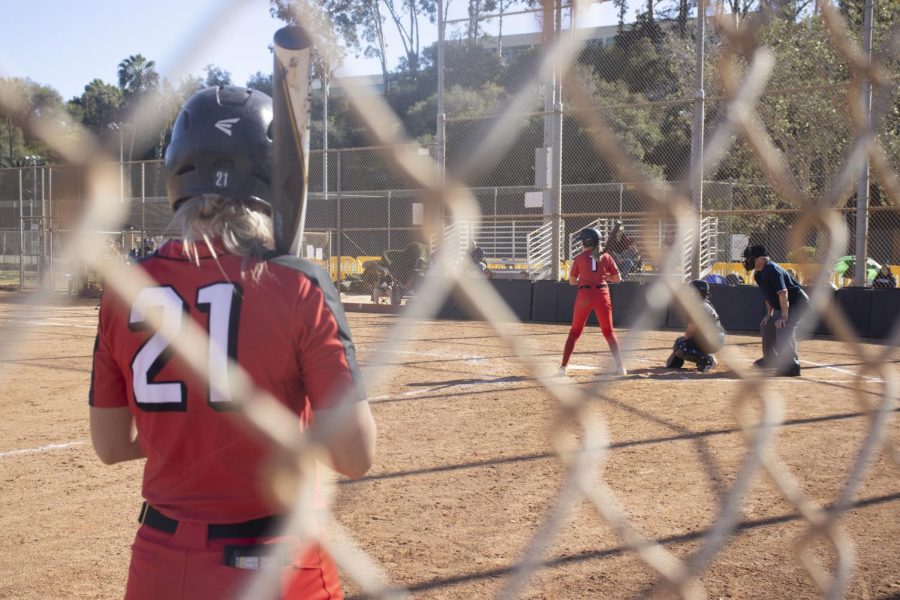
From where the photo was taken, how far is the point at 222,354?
69.2 inches

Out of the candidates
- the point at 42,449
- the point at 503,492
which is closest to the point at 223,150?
the point at 503,492

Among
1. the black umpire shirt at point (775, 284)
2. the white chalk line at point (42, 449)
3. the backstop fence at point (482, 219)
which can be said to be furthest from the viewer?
the backstop fence at point (482, 219)

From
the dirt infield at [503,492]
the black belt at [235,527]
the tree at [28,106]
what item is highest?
the tree at [28,106]

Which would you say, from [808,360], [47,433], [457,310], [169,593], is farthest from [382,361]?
[457,310]

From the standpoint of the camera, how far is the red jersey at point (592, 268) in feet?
35.4

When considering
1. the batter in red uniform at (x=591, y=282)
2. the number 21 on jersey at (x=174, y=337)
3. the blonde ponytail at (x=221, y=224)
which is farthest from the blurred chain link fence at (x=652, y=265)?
the batter in red uniform at (x=591, y=282)

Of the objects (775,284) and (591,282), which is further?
(591,282)

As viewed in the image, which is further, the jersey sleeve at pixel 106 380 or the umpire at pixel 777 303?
the umpire at pixel 777 303

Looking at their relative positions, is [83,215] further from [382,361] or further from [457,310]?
[457,310]

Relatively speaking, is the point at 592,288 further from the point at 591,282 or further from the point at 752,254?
the point at 752,254

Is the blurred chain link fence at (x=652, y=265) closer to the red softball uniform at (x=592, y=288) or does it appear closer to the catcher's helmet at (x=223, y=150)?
the catcher's helmet at (x=223, y=150)

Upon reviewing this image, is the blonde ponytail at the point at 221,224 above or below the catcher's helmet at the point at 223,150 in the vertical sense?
below

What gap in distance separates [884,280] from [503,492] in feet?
41.8

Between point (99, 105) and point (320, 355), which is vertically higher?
point (99, 105)
